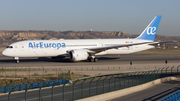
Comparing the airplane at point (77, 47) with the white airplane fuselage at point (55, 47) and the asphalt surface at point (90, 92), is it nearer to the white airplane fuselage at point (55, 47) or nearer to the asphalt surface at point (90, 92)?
the white airplane fuselage at point (55, 47)

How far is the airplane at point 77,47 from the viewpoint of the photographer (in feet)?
151

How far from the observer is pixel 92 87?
20.3 metres

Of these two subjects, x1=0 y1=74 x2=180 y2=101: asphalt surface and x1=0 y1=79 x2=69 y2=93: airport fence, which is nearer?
x1=0 y1=74 x2=180 y2=101: asphalt surface

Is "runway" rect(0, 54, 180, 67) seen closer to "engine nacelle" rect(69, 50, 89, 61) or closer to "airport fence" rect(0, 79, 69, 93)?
"engine nacelle" rect(69, 50, 89, 61)

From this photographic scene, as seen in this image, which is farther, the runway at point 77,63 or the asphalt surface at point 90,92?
the runway at point 77,63

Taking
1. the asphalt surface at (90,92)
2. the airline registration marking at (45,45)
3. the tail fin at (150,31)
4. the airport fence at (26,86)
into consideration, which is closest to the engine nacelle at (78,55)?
the airline registration marking at (45,45)

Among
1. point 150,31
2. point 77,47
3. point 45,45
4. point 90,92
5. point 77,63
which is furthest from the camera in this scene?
point 150,31

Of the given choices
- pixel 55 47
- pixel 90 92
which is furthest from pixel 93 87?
pixel 55 47

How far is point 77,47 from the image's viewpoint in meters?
50.2

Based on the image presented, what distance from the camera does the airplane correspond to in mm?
46062

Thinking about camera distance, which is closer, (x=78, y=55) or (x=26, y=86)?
(x=26, y=86)

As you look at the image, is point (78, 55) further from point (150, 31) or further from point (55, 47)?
point (150, 31)

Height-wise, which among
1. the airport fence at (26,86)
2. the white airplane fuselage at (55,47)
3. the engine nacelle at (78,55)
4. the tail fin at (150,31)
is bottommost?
the airport fence at (26,86)

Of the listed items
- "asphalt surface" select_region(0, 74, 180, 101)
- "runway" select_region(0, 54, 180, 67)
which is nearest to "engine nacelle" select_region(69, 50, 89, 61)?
"runway" select_region(0, 54, 180, 67)
